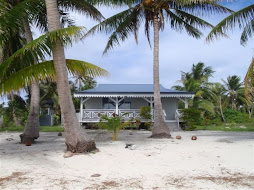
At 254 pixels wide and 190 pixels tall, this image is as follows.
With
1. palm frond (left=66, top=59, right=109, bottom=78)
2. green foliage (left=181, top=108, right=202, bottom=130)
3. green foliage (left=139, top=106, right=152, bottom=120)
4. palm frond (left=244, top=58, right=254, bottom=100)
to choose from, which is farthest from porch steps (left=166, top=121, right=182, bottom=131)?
palm frond (left=66, top=59, right=109, bottom=78)

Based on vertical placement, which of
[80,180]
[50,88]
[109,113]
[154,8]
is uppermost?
[154,8]

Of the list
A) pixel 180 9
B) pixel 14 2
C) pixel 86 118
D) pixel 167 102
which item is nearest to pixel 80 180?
pixel 14 2

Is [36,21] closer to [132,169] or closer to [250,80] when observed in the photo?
[132,169]

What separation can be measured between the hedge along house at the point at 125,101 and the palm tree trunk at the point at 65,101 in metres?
11.1

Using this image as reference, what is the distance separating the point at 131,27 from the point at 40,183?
10.8 meters

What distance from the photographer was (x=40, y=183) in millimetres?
4488

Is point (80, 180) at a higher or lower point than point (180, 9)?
lower

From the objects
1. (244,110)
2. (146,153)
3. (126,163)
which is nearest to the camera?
(126,163)

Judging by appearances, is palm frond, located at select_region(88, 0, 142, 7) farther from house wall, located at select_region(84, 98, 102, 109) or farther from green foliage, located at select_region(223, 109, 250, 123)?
green foliage, located at select_region(223, 109, 250, 123)

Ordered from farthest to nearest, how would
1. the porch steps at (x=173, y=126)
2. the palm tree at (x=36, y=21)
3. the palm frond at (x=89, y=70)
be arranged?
the porch steps at (x=173, y=126) → the palm tree at (x=36, y=21) → the palm frond at (x=89, y=70)

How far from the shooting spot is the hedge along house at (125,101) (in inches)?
768

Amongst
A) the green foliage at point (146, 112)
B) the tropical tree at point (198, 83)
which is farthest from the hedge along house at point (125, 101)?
the tropical tree at point (198, 83)

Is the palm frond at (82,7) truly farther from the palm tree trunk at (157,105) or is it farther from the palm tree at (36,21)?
the palm tree trunk at (157,105)

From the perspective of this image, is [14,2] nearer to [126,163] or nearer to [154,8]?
[154,8]
